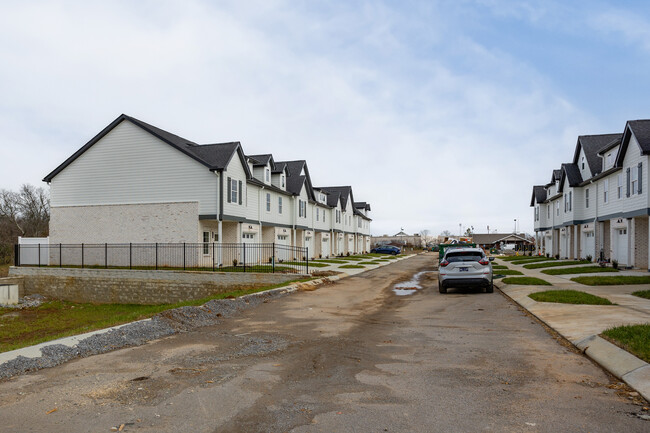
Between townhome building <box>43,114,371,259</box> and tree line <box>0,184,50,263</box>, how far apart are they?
31.9 m

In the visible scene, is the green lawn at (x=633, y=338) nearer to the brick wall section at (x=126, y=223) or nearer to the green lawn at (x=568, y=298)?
the green lawn at (x=568, y=298)

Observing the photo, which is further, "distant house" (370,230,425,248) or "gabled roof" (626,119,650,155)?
"distant house" (370,230,425,248)

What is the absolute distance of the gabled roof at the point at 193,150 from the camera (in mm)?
28609

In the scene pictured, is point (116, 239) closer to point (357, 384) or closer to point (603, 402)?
point (357, 384)

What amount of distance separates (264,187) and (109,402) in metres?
29.3

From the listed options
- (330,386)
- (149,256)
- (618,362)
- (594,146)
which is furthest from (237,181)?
(594,146)

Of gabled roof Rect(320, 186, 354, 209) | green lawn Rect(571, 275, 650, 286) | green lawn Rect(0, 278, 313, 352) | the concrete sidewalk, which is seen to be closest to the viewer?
the concrete sidewalk

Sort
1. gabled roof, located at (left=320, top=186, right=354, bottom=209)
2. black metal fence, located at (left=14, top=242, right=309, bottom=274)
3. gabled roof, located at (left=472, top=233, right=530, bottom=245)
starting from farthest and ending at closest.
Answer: gabled roof, located at (left=472, top=233, right=530, bottom=245) < gabled roof, located at (left=320, top=186, right=354, bottom=209) < black metal fence, located at (left=14, top=242, right=309, bottom=274)

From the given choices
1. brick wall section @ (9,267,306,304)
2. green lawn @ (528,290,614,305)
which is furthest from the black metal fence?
green lawn @ (528,290,614,305)

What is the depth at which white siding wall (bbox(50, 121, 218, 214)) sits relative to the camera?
94.7 feet

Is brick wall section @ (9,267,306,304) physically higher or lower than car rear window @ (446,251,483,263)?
lower

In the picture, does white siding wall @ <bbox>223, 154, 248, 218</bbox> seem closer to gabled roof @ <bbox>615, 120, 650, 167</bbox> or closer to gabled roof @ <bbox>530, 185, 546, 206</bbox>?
gabled roof @ <bbox>615, 120, 650, 167</bbox>

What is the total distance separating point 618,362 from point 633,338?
1.32m

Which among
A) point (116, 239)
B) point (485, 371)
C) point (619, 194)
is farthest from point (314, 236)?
point (485, 371)
